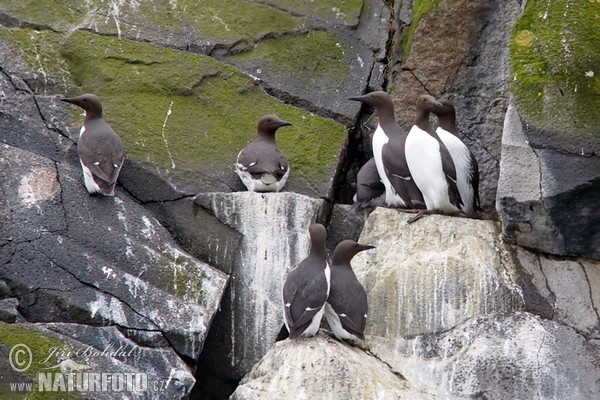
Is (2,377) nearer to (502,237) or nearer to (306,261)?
(306,261)

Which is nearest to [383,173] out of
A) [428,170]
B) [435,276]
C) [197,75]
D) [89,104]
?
[428,170]

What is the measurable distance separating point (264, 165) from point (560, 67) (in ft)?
7.94

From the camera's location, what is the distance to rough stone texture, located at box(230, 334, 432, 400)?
673cm

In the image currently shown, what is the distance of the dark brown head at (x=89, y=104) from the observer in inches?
331

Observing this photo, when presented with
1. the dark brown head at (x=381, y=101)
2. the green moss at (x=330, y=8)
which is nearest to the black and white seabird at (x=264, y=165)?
the dark brown head at (x=381, y=101)

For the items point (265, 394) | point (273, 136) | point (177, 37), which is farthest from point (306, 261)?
point (177, 37)

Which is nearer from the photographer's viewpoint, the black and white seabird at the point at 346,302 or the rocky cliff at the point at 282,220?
the rocky cliff at the point at 282,220

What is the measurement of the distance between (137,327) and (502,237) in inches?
106

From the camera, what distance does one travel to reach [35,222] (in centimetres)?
749

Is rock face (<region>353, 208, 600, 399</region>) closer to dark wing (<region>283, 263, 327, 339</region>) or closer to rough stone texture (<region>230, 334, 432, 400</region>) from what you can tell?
rough stone texture (<region>230, 334, 432, 400</region>)

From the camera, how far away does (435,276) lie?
7.51m

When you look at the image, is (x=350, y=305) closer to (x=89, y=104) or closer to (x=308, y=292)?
(x=308, y=292)

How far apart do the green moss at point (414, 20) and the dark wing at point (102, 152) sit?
9.31 ft

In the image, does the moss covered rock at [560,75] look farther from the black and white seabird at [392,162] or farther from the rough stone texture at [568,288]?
the black and white seabird at [392,162]
